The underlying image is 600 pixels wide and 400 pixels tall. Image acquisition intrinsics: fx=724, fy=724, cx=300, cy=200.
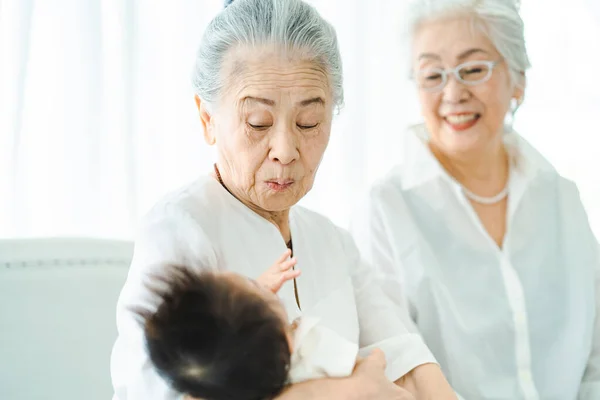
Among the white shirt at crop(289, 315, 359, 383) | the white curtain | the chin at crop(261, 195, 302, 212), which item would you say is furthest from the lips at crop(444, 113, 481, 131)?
the white shirt at crop(289, 315, 359, 383)

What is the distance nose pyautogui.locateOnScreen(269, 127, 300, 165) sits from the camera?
1.35 meters

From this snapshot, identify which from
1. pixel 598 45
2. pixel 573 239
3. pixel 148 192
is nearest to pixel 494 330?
pixel 573 239

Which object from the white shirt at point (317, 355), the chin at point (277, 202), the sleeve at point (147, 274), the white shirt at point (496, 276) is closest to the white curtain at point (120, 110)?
the white shirt at point (496, 276)

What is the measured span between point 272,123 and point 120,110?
1.13 meters

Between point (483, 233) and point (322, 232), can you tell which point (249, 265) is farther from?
point (483, 233)

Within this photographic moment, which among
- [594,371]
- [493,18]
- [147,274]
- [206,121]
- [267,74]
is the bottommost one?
[594,371]

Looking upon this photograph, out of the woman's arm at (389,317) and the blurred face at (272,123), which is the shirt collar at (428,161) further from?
the blurred face at (272,123)

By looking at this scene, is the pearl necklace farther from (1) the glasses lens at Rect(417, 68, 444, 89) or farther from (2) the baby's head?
(2) the baby's head

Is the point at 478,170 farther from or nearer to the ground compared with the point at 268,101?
nearer to the ground

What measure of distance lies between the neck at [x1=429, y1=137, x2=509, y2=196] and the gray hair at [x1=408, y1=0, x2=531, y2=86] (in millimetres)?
238

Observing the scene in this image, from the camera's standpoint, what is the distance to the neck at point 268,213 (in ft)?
4.96

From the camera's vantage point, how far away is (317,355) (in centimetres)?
118

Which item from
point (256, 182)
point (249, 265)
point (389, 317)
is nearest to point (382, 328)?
point (389, 317)

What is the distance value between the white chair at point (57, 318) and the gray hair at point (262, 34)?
0.79 meters
